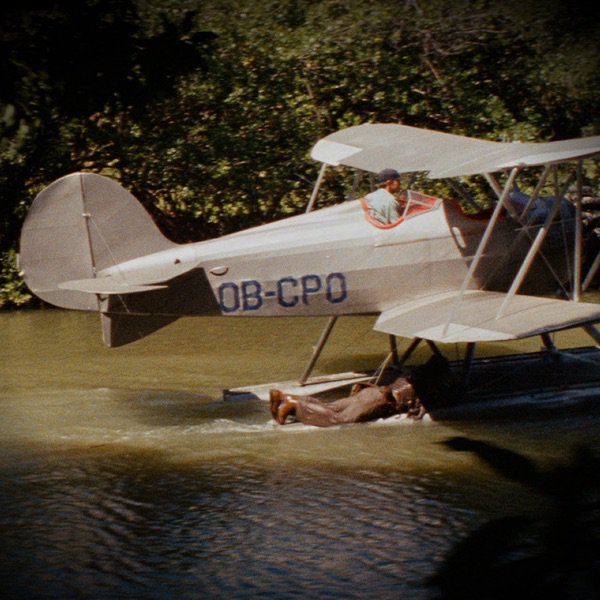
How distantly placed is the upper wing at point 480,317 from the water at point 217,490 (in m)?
0.93

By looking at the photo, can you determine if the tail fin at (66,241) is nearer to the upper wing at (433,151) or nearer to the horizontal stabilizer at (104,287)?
the horizontal stabilizer at (104,287)

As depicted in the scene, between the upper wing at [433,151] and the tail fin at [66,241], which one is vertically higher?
the upper wing at [433,151]

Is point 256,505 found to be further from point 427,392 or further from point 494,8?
point 494,8

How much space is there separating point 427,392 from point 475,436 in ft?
2.63

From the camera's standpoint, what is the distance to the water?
7.15 meters

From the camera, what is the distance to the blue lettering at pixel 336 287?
35.7ft

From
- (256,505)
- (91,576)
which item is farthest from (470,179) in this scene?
(91,576)

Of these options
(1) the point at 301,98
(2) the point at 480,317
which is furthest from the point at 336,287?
(1) the point at 301,98

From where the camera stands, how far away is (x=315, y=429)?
10562 millimetres

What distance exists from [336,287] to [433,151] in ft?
5.37

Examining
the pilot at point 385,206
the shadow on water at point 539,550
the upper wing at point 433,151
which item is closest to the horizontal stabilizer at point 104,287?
the pilot at point 385,206

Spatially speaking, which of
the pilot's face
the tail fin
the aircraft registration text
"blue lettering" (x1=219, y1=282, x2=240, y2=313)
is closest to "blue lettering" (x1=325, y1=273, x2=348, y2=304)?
the aircraft registration text

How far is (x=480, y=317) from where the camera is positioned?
9.96 metres

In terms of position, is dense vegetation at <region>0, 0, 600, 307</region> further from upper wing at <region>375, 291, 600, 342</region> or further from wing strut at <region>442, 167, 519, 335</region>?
wing strut at <region>442, 167, 519, 335</region>
